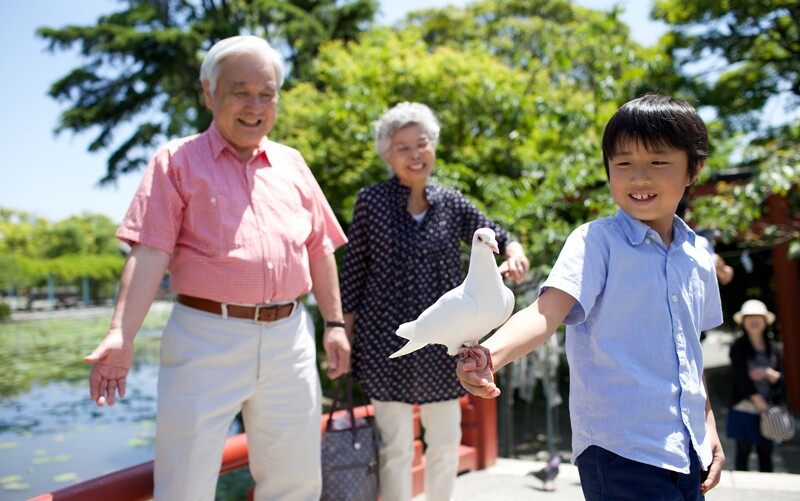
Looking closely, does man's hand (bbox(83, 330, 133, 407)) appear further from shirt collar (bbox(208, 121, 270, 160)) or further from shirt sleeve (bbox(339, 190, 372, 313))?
shirt sleeve (bbox(339, 190, 372, 313))

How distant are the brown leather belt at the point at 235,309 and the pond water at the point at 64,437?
3.46m

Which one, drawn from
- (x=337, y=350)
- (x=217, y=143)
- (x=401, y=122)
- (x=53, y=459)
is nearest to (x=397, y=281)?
(x=337, y=350)

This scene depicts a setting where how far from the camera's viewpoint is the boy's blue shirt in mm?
1384

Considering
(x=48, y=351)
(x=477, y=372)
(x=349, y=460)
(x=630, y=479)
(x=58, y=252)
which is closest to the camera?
(x=477, y=372)

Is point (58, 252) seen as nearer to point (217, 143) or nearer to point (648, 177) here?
point (217, 143)

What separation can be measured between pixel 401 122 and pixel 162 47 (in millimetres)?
17722

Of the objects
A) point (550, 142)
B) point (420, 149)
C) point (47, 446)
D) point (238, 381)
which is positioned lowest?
point (47, 446)

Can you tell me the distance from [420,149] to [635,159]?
1219mm

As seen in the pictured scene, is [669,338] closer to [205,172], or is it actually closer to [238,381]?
[238,381]

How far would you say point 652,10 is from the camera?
37.3ft

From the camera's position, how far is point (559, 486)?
342cm

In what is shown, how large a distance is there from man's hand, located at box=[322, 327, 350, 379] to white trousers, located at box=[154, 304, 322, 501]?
0.12 metres

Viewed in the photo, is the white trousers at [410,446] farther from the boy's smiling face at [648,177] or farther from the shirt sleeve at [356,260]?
the boy's smiling face at [648,177]

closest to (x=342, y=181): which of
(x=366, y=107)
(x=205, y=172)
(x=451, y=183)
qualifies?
(x=366, y=107)
